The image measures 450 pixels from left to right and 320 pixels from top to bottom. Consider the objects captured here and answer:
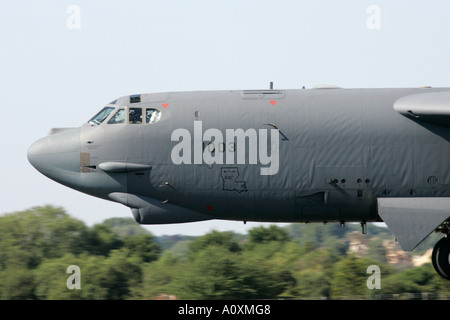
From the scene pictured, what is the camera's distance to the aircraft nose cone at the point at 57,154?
20828 millimetres

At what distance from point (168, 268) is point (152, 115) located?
690 inches

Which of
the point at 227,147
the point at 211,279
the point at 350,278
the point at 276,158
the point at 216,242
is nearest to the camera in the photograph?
the point at 276,158

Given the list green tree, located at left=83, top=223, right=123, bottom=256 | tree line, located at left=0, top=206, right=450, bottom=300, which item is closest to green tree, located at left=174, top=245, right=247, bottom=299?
tree line, located at left=0, top=206, right=450, bottom=300

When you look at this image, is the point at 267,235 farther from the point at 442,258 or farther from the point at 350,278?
the point at 442,258

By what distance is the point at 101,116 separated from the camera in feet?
69.8

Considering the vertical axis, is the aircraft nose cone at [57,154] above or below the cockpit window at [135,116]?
below

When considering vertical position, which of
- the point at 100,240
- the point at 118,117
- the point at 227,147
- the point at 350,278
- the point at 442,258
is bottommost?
the point at 350,278

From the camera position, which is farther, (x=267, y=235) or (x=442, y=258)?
(x=267, y=235)

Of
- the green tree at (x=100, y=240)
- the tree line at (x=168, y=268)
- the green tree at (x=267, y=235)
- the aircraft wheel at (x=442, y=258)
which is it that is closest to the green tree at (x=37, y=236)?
the tree line at (x=168, y=268)

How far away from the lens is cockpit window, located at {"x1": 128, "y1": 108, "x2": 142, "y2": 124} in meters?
20.8

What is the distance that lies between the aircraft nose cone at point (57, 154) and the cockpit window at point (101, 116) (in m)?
0.52

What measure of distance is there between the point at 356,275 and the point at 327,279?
1502mm

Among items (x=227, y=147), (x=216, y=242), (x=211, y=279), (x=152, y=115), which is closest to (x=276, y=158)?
(x=227, y=147)

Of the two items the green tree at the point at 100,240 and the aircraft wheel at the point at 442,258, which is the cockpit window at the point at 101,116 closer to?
the aircraft wheel at the point at 442,258
